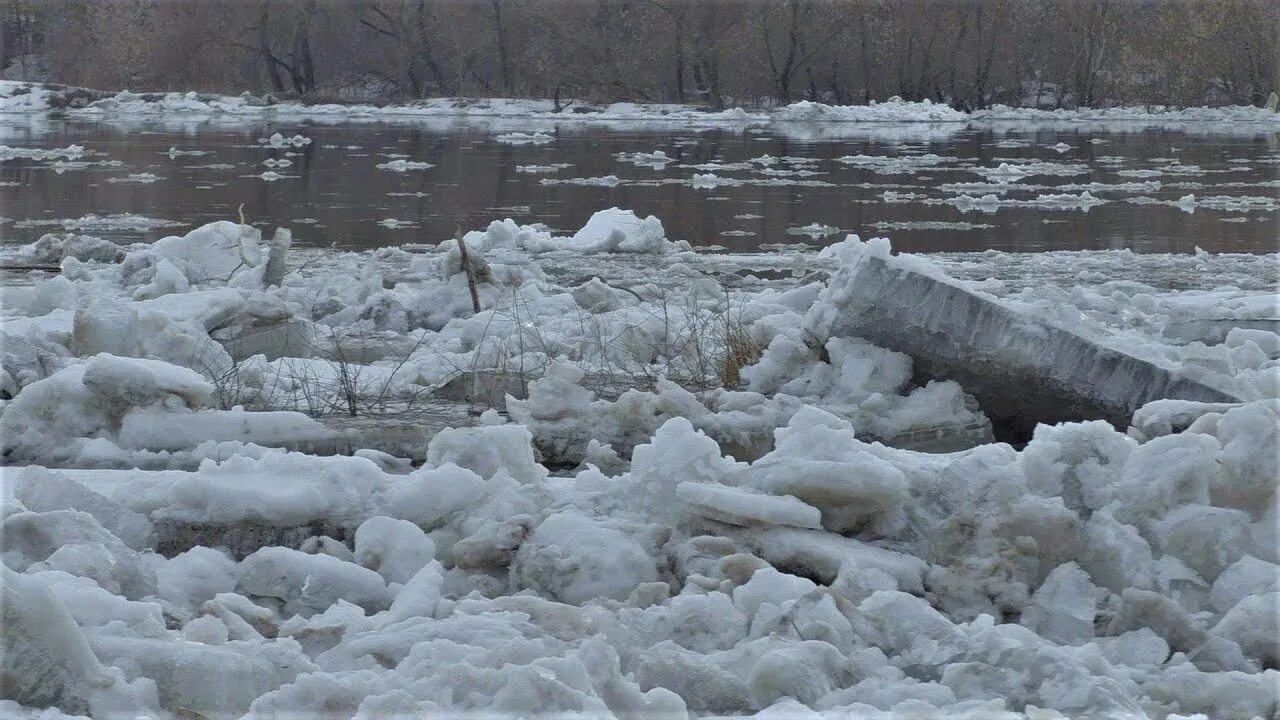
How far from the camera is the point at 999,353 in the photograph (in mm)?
4293

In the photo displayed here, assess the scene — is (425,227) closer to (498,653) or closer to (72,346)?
(72,346)

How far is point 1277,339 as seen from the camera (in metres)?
5.04

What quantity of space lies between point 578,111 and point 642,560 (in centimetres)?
4114

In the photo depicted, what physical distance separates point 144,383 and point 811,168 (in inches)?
632

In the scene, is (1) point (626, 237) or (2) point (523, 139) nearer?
(1) point (626, 237)

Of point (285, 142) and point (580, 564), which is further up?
point (285, 142)

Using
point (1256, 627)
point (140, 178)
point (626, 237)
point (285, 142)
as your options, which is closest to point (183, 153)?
point (285, 142)

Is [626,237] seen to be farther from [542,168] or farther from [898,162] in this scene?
[898,162]

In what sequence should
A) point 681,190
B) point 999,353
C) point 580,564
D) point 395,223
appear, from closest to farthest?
point 580,564 < point 999,353 < point 395,223 < point 681,190

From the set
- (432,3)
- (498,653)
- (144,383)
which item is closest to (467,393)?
(144,383)

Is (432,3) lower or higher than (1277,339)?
higher

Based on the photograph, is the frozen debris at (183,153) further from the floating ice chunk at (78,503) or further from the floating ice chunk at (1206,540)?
the floating ice chunk at (1206,540)

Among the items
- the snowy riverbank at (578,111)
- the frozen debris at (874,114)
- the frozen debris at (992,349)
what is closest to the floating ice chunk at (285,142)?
the snowy riverbank at (578,111)

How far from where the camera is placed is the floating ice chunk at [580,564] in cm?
288
